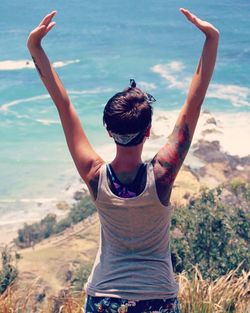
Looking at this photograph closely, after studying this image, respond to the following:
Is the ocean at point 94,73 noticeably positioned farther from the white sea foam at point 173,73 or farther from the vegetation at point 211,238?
the vegetation at point 211,238

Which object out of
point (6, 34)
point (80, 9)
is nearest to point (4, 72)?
point (6, 34)

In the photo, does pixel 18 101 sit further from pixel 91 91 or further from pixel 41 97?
pixel 91 91

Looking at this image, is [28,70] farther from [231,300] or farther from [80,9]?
[231,300]

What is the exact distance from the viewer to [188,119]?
2.70 m

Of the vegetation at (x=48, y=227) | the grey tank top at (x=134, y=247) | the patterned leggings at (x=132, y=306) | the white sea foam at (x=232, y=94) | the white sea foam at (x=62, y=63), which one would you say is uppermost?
the grey tank top at (x=134, y=247)

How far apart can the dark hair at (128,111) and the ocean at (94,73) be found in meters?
30.9

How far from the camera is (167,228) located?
2.67 m

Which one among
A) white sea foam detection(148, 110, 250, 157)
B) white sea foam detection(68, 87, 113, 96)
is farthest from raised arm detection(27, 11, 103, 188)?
white sea foam detection(68, 87, 113, 96)

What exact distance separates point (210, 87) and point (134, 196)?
53.9m

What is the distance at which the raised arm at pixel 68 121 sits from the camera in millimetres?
2695

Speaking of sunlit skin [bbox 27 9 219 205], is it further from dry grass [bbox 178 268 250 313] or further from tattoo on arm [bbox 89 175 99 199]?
dry grass [bbox 178 268 250 313]

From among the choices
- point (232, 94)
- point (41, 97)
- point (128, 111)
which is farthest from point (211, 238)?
point (41, 97)

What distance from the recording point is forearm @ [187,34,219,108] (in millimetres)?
2656

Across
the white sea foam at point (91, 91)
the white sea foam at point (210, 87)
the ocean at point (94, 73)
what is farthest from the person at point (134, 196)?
the white sea foam at point (91, 91)
